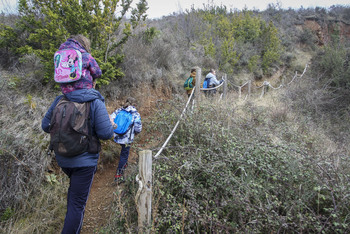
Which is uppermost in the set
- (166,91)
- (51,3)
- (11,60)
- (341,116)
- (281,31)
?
(281,31)

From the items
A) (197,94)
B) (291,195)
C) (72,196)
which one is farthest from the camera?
(197,94)

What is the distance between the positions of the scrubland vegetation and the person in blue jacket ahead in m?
0.37

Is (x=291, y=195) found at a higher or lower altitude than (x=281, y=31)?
lower

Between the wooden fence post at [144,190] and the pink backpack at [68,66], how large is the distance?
3.11 feet

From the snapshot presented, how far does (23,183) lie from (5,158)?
0.41m

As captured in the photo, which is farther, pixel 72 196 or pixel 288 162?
pixel 288 162

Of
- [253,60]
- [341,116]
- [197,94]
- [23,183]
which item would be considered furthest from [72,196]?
[253,60]

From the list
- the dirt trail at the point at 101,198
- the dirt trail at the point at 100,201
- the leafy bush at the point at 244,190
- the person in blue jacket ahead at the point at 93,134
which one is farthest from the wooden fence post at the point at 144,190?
the dirt trail at the point at 100,201

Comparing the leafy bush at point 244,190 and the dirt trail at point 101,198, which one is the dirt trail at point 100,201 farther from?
the leafy bush at point 244,190

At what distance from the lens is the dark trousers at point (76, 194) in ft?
6.61

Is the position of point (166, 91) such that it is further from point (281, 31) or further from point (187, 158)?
point (281, 31)

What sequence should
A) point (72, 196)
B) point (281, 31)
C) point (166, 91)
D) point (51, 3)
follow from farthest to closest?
point (281, 31), point (166, 91), point (51, 3), point (72, 196)

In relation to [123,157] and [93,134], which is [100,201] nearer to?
[123,157]

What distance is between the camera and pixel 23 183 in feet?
9.19
